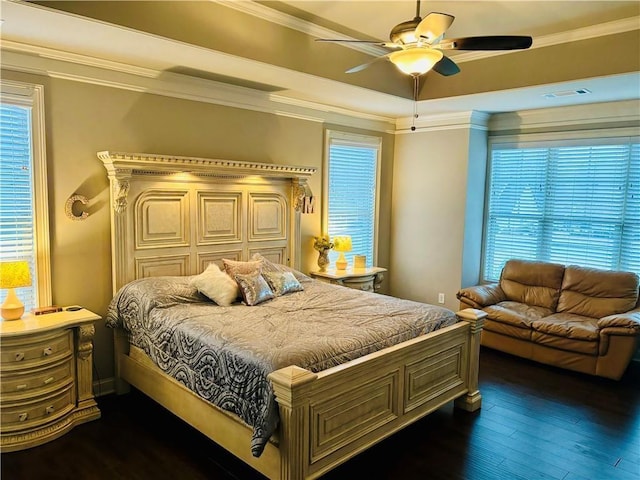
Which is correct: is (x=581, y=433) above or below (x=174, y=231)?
below

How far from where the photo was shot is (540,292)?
202 inches

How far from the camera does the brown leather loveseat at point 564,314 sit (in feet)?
13.6

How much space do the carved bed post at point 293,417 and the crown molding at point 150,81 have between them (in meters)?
2.73

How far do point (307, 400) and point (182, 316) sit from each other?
4.13ft

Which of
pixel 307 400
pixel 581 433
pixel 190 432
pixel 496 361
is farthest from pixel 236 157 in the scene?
pixel 581 433

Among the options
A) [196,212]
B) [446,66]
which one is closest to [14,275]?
[196,212]

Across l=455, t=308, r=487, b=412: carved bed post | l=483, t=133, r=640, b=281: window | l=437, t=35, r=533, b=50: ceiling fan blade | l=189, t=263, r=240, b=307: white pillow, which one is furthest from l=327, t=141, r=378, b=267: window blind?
l=437, t=35, r=533, b=50: ceiling fan blade

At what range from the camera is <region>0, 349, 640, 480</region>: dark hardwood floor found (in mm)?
2770

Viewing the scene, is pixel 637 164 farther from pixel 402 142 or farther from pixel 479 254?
pixel 402 142

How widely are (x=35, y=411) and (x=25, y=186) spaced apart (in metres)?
1.56

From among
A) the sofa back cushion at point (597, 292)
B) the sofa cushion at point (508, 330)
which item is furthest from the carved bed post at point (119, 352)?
the sofa back cushion at point (597, 292)

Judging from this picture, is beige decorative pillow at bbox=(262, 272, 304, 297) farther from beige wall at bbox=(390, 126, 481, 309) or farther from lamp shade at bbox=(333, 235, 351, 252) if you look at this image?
beige wall at bbox=(390, 126, 481, 309)

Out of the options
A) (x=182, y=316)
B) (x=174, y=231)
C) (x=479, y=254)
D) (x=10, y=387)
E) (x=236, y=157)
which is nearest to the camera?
(x=10, y=387)

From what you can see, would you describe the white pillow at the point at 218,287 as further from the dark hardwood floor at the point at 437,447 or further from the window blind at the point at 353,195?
the window blind at the point at 353,195
